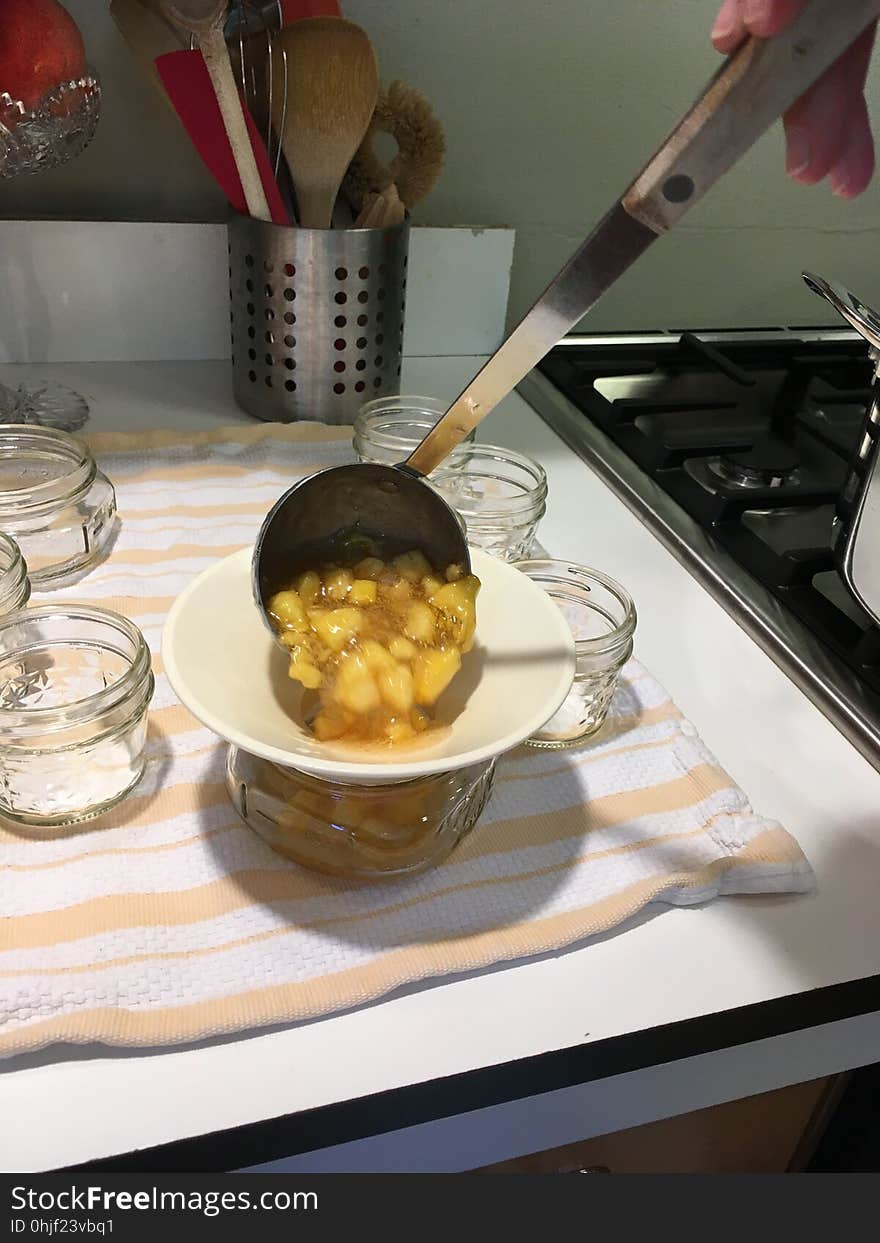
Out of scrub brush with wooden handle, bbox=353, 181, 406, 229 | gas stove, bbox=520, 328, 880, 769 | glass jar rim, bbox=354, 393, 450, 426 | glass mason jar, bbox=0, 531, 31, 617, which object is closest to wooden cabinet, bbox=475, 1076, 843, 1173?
gas stove, bbox=520, 328, 880, 769

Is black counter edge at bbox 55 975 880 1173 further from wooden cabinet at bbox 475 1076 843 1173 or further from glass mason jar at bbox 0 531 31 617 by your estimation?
glass mason jar at bbox 0 531 31 617

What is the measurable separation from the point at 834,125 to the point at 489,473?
38 centimetres

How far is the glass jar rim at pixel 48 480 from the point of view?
715 mm

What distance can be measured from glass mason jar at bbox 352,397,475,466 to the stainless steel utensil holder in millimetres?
75

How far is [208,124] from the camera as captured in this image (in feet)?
2.65

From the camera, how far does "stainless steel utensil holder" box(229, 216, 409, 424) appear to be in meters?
0.86

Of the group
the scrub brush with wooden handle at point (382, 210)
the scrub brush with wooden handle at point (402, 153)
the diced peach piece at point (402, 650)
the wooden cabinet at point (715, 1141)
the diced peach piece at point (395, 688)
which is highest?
the scrub brush with wooden handle at point (402, 153)

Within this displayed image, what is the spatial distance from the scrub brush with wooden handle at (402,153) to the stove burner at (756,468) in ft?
1.24

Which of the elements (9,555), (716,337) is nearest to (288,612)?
(9,555)

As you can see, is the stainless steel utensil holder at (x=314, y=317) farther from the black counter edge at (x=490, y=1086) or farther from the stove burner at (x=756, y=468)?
the black counter edge at (x=490, y=1086)

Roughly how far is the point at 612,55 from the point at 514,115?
12cm

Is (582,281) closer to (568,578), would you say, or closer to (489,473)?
(568,578)

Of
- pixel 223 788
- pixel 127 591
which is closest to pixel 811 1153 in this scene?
pixel 223 788

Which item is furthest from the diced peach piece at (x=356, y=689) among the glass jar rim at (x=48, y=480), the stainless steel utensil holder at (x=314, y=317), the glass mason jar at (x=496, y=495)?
the stainless steel utensil holder at (x=314, y=317)
